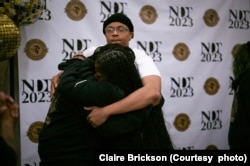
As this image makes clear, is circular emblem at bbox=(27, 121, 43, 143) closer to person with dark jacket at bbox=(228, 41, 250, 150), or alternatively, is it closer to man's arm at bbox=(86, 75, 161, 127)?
man's arm at bbox=(86, 75, 161, 127)

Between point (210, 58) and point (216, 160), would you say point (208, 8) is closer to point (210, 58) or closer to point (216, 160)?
point (210, 58)

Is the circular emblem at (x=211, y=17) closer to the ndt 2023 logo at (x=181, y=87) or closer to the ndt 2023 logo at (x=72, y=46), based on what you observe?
the ndt 2023 logo at (x=181, y=87)

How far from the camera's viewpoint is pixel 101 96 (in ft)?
3.71

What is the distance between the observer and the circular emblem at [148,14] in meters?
2.29

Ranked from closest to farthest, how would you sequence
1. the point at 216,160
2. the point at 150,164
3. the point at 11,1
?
the point at 150,164
the point at 216,160
the point at 11,1

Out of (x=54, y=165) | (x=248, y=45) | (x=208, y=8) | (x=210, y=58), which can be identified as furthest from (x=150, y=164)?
(x=208, y=8)

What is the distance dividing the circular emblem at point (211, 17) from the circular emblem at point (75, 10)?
979 mm

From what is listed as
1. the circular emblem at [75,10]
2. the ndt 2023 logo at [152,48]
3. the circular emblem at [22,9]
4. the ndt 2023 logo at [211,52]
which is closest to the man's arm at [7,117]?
the circular emblem at [22,9]

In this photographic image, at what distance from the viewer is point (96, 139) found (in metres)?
1.23

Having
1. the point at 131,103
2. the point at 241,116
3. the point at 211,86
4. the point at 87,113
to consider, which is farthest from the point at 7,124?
the point at 211,86

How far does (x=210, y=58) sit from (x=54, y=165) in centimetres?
169

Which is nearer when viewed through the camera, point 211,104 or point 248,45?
point 248,45

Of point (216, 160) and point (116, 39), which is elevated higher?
point (116, 39)

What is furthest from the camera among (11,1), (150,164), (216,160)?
(11,1)
